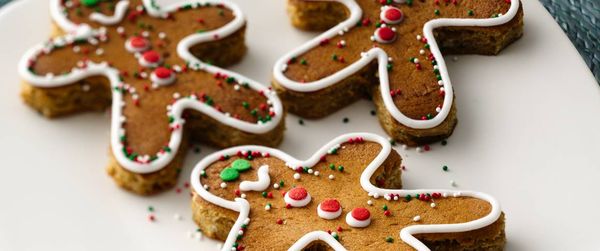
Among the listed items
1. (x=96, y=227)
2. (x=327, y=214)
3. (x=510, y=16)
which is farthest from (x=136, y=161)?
(x=510, y=16)

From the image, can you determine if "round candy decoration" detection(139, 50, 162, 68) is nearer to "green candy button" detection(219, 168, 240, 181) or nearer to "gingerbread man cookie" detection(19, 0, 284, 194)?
"gingerbread man cookie" detection(19, 0, 284, 194)

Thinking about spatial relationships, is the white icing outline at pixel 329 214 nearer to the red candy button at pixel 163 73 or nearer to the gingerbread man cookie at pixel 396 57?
the gingerbread man cookie at pixel 396 57

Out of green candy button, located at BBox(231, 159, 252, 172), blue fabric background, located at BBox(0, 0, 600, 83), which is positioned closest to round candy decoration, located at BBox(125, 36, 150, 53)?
green candy button, located at BBox(231, 159, 252, 172)

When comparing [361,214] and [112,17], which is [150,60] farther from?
[361,214]

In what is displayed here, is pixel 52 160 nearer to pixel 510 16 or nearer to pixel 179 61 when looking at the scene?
pixel 179 61

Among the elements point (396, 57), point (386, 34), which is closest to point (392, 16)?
point (386, 34)
